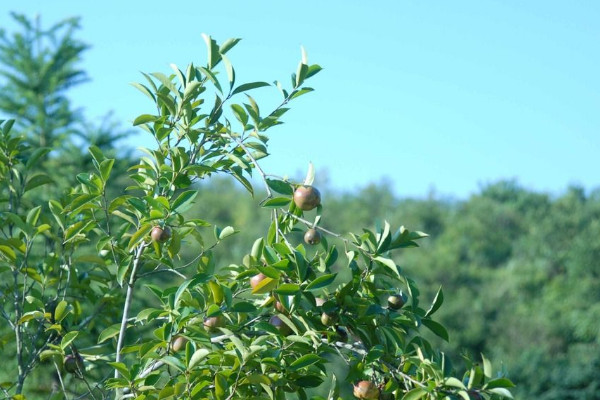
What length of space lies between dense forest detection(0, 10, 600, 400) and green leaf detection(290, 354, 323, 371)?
1072mm

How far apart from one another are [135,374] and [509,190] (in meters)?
39.1

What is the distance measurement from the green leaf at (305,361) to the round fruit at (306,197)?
330 mm

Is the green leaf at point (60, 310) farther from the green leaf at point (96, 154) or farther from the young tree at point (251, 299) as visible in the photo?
the green leaf at point (96, 154)

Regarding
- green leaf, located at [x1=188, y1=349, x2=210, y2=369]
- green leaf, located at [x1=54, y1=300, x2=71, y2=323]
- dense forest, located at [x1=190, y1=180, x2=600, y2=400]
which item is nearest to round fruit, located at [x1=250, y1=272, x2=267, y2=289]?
green leaf, located at [x1=188, y1=349, x2=210, y2=369]

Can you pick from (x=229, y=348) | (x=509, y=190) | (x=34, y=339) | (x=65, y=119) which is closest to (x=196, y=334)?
(x=229, y=348)

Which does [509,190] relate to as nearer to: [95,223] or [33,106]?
[33,106]

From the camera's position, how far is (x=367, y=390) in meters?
1.98

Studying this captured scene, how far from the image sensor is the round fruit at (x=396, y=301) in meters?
2.12

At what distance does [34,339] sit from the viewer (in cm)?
249

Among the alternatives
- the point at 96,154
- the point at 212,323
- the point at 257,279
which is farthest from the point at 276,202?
the point at 96,154

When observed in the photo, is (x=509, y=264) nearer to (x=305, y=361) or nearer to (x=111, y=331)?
(x=111, y=331)

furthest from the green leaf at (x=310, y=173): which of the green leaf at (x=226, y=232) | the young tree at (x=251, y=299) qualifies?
the green leaf at (x=226, y=232)

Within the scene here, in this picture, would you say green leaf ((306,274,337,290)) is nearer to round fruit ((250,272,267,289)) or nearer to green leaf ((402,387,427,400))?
round fruit ((250,272,267,289))

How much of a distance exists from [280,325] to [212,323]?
0.15 meters
